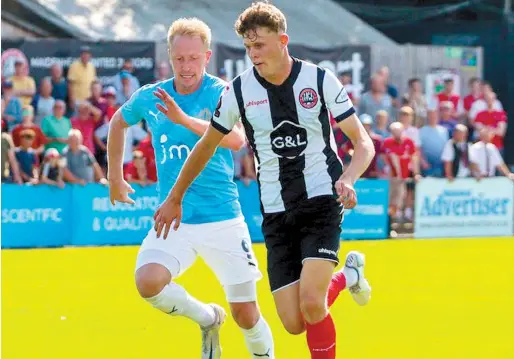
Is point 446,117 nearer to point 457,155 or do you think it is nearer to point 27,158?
point 457,155

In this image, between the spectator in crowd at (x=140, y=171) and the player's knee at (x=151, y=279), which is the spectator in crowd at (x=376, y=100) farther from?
the player's knee at (x=151, y=279)

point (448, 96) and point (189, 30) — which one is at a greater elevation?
point (189, 30)

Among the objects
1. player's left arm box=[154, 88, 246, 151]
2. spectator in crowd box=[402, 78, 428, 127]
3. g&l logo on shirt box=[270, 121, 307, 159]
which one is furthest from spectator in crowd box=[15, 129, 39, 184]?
g&l logo on shirt box=[270, 121, 307, 159]

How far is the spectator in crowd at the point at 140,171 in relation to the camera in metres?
17.1

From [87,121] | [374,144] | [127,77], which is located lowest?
[374,144]

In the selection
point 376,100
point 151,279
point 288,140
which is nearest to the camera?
point 288,140

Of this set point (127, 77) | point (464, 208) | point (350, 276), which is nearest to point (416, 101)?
point (464, 208)

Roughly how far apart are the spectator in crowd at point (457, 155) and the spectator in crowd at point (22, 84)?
696 centimetres

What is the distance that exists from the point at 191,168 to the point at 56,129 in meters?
11.6

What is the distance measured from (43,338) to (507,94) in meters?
18.0

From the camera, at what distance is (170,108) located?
6.17 metres

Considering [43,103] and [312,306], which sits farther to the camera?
[43,103]

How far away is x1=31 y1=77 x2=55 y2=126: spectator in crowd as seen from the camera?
701 inches

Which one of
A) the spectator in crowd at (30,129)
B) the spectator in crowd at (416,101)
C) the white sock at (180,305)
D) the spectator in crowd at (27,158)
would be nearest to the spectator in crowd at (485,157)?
the spectator in crowd at (416,101)
